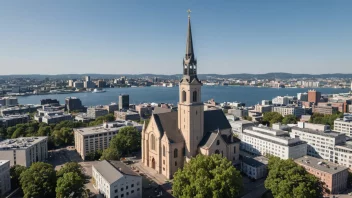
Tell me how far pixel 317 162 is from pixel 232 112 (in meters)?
66.3

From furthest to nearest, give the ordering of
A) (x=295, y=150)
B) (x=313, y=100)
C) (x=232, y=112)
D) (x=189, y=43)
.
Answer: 1. (x=313, y=100)
2. (x=232, y=112)
3. (x=295, y=150)
4. (x=189, y=43)

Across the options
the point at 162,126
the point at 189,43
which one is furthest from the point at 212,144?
the point at 189,43

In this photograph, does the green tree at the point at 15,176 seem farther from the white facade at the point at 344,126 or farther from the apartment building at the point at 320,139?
the white facade at the point at 344,126

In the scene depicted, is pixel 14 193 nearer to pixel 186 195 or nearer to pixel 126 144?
pixel 126 144

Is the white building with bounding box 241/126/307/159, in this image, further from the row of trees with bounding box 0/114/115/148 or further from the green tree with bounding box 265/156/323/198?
the row of trees with bounding box 0/114/115/148

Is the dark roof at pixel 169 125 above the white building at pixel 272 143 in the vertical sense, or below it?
above

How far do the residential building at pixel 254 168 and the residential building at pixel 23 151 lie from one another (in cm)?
3949

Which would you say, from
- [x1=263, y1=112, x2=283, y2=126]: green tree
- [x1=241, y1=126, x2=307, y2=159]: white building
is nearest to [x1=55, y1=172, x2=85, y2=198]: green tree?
[x1=241, y1=126, x2=307, y2=159]: white building

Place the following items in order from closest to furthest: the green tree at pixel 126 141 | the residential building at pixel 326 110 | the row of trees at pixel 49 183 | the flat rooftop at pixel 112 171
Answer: the row of trees at pixel 49 183 < the flat rooftop at pixel 112 171 < the green tree at pixel 126 141 < the residential building at pixel 326 110

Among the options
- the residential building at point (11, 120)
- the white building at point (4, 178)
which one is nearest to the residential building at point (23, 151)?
the white building at point (4, 178)

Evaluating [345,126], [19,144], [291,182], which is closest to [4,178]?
[19,144]

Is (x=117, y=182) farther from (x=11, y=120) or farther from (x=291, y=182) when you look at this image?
(x=11, y=120)

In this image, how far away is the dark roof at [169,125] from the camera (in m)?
44.3

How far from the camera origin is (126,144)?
55.6 meters
